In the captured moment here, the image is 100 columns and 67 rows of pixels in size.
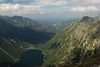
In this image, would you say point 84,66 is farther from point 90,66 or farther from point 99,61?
point 99,61

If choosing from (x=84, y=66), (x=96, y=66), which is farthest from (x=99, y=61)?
(x=84, y=66)

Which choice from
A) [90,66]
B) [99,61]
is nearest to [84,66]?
[90,66]

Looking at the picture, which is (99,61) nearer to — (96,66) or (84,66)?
(96,66)

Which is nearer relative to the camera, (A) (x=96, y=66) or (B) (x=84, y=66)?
(A) (x=96, y=66)
